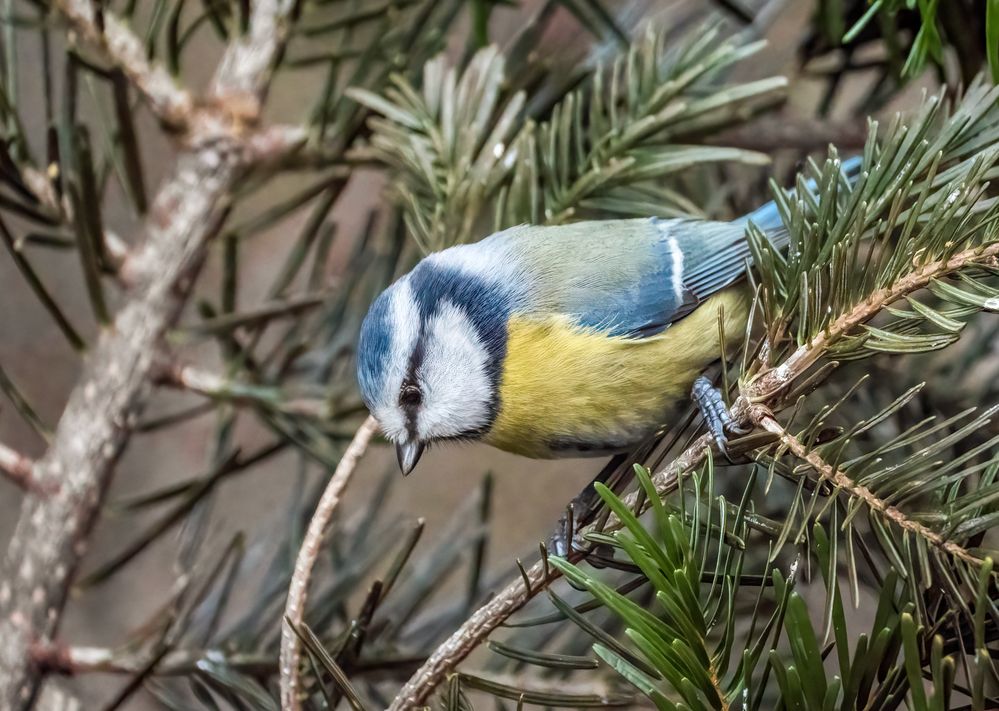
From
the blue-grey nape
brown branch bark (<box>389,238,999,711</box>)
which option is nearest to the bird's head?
the blue-grey nape

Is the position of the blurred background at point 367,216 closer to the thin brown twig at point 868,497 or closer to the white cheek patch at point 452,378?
the white cheek patch at point 452,378

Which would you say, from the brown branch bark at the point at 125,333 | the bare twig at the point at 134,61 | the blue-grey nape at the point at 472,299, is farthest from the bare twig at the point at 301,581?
the bare twig at the point at 134,61

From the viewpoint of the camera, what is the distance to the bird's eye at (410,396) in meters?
0.61

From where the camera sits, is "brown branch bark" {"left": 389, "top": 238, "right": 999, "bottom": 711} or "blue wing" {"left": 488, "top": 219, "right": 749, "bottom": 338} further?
"blue wing" {"left": 488, "top": 219, "right": 749, "bottom": 338}

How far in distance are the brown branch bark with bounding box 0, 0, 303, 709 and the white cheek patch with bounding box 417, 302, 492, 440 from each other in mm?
212

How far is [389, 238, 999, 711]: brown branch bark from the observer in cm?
33

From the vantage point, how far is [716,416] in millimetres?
408

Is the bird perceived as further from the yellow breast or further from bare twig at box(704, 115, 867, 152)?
bare twig at box(704, 115, 867, 152)

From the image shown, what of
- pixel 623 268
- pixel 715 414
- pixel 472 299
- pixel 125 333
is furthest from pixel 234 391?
pixel 715 414

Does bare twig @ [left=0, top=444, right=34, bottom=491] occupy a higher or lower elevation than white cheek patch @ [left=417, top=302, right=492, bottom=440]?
lower

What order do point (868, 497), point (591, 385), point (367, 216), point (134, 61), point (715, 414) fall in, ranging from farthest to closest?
point (367, 216)
point (134, 61)
point (591, 385)
point (715, 414)
point (868, 497)

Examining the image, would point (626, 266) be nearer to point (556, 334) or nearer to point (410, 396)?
point (556, 334)

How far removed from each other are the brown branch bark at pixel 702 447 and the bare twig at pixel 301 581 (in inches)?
2.6

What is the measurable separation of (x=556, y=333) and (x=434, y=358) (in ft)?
0.31
